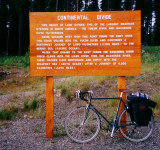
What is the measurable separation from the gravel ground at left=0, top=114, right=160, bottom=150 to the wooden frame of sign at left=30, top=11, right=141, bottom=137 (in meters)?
1.53

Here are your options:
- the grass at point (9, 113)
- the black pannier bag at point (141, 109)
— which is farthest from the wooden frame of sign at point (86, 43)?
the grass at point (9, 113)

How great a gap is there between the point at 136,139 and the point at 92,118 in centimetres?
107

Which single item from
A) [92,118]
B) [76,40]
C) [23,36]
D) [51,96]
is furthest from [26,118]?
[23,36]

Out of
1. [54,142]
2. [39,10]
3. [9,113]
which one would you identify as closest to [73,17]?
[54,142]

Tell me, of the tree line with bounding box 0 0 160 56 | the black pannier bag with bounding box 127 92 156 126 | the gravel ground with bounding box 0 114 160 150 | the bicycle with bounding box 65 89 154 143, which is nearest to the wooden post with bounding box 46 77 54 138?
the gravel ground with bounding box 0 114 160 150

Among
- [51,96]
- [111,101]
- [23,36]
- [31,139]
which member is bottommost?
[31,139]

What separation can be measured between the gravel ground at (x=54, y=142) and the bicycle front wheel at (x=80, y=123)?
16 cm

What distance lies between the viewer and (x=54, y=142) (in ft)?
13.6

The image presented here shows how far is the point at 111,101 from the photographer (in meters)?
6.71

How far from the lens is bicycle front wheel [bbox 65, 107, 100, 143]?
4.05 m

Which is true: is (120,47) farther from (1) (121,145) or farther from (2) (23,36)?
(2) (23,36)

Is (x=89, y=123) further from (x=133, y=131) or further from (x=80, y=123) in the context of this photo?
(x=133, y=131)

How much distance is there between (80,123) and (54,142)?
2.38 ft

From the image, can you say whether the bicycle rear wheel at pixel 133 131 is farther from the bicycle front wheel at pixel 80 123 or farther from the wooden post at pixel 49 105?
the wooden post at pixel 49 105
